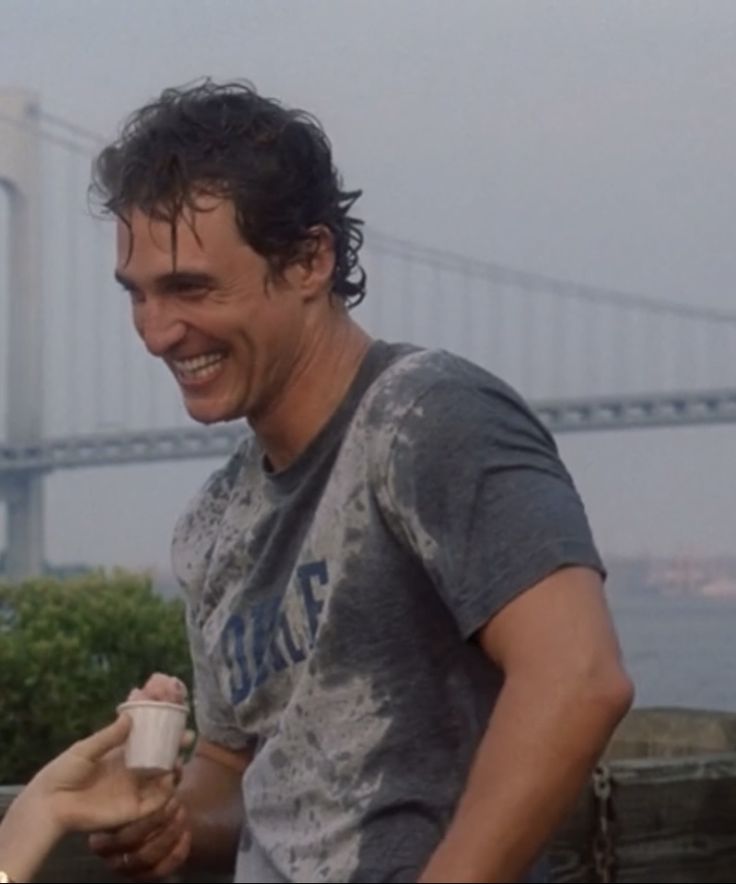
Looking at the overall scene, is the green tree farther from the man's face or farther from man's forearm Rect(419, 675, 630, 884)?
man's forearm Rect(419, 675, 630, 884)

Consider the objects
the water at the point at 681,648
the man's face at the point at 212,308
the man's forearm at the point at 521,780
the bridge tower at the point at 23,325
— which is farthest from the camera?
the bridge tower at the point at 23,325

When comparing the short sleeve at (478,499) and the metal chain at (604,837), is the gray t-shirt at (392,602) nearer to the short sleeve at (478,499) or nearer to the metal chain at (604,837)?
the short sleeve at (478,499)

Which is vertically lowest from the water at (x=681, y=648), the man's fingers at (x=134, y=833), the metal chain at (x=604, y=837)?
the water at (x=681, y=648)

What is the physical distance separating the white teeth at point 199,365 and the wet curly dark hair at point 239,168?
8 centimetres

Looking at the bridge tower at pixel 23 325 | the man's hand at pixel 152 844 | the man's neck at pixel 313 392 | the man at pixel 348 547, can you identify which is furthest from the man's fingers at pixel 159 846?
the bridge tower at pixel 23 325

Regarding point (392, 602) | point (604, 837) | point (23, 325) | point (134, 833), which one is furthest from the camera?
point (23, 325)

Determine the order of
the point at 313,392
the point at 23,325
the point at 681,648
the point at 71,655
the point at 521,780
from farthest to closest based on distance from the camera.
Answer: the point at 23,325, the point at 681,648, the point at 71,655, the point at 313,392, the point at 521,780

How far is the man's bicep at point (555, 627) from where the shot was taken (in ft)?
5.37

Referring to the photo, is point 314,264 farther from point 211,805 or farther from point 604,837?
point 604,837

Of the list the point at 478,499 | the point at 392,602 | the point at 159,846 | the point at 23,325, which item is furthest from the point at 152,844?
the point at 23,325

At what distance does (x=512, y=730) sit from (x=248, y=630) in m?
0.33

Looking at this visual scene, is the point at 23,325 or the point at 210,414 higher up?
the point at 210,414

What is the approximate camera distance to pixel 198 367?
6.08 ft

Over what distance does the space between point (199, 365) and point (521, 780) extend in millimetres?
436
